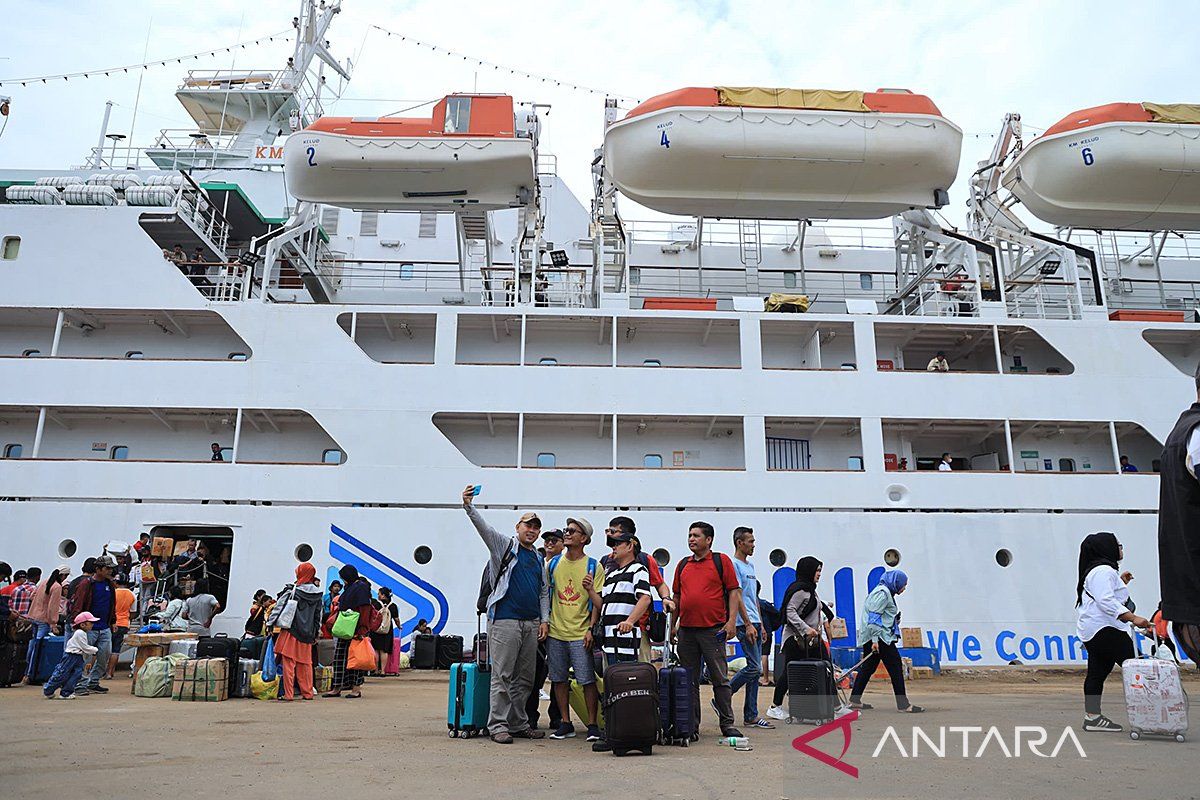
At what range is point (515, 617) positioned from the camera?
5820 millimetres

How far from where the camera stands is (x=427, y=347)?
15.6m

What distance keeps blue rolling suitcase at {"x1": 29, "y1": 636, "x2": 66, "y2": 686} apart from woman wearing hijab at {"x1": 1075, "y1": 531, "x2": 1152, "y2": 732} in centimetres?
993

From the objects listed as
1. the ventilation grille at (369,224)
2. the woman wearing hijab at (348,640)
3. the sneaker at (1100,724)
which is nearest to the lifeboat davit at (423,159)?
the ventilation grille at (369,224)

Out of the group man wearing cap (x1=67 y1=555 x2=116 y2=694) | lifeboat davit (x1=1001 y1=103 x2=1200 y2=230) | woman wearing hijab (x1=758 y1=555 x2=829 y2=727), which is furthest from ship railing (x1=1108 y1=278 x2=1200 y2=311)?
man wearing cap (x1=67 y1=555 x2=116 y2=694)

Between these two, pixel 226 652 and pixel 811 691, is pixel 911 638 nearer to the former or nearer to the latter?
pixel 811 691

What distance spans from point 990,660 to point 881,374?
460 centimetres

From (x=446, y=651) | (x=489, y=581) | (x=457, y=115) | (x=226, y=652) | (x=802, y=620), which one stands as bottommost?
(x=446, y=651)

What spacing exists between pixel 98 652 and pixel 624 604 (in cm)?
611

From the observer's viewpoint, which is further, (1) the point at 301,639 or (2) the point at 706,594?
(1) the point at 301,639

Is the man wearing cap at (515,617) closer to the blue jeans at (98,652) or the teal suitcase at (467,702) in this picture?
the teal suitcase at (467,702)

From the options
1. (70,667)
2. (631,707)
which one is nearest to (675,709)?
(631,707)

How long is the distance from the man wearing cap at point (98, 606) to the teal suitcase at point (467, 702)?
4.80 m

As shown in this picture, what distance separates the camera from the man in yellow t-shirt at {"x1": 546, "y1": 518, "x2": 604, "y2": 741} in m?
5.71

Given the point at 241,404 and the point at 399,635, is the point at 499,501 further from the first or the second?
the point at 241,404
